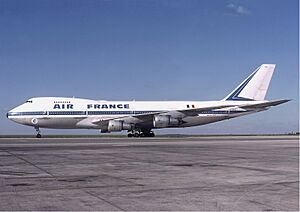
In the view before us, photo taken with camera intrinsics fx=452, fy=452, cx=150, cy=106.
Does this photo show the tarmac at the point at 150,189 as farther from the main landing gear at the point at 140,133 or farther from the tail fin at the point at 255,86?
the tail fin at the point at 255,86

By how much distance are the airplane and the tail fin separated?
204cm

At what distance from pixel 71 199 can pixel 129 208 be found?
125cm

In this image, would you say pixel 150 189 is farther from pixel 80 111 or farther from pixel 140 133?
pixel 140 133

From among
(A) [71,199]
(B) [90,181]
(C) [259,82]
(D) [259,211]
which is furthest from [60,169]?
(C) [259,82]

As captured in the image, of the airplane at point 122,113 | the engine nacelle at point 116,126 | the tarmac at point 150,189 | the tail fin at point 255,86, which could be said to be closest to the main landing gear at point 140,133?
the airplane at point 122,113

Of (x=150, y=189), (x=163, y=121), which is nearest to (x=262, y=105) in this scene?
(x=163, y=121)

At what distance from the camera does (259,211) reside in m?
6.45

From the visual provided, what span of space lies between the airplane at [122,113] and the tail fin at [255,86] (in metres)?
2.04

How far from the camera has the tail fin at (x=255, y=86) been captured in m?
53.0

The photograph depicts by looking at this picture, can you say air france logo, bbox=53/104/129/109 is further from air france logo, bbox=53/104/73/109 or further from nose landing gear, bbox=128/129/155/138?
nose landing gear, bbox=128/129/155/138

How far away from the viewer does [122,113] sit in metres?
48.2

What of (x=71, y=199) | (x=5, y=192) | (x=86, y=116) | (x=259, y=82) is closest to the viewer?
(x=71, y=199)

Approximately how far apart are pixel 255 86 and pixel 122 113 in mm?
16633

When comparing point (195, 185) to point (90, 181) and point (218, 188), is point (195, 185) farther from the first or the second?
point (90, 181)
